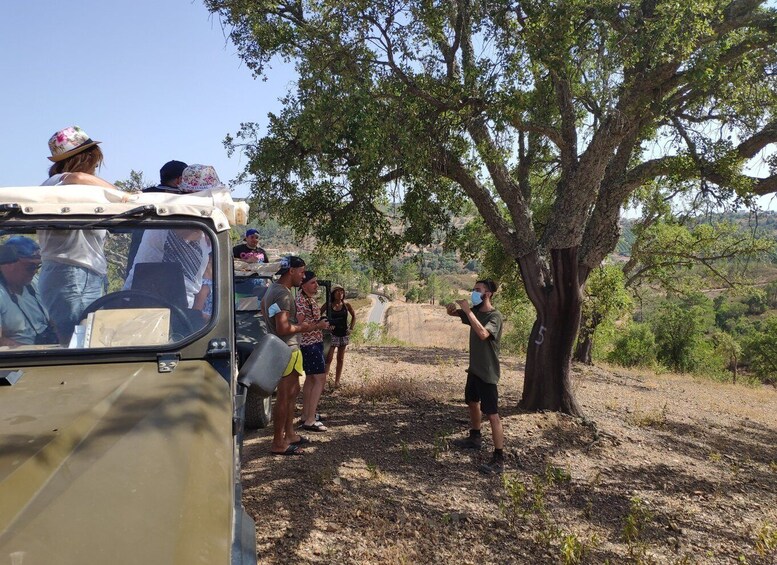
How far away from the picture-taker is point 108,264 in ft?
10.4

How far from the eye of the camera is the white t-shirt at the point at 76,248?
3111 mm

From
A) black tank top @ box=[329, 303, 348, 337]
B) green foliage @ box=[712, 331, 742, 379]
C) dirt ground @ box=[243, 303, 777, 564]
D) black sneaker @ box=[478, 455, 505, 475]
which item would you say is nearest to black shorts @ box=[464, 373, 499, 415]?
black sneaker @ box=[478, 455, 505, 475]

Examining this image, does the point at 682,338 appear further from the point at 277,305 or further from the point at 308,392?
the point at 277,305

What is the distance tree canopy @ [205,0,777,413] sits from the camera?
6355 millimetres

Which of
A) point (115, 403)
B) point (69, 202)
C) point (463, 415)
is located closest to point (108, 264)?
point (69, 202)

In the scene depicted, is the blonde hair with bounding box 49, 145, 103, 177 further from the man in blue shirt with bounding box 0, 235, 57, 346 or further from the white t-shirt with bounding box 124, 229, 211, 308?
the white t-shirt with bounding box 124, 229, 211, 308

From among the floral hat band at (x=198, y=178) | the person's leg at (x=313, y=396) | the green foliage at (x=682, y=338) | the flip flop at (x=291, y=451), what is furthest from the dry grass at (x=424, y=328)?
the floral hat band at (x=198, y=178)

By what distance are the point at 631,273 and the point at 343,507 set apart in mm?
16139

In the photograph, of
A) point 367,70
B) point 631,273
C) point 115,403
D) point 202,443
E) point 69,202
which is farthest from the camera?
point 631,273

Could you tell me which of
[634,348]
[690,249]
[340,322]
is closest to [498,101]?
[340,322]

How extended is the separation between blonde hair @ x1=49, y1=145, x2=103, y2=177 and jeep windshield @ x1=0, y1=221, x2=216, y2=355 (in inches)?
30.4

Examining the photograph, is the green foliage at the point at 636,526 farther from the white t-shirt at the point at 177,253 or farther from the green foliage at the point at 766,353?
the green foliage at the point at 766,353

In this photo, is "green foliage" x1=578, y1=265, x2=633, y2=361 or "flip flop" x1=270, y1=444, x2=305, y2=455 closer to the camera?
"flip flop" x1=270, y1=444, x2=305, y2=455

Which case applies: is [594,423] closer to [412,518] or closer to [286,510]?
[412,518]
